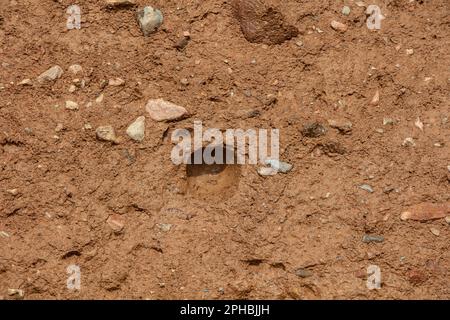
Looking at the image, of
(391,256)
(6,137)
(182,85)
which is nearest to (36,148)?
(6,137)

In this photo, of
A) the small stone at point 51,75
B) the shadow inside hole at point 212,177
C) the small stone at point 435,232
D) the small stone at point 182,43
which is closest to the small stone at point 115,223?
the shadow inside hole at point 212,177

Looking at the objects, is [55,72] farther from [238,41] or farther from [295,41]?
[295,41]

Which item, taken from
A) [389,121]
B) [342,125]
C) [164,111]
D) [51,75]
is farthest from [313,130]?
Answer: [51,75]

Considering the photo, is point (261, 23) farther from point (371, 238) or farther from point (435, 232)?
point (435, 232)

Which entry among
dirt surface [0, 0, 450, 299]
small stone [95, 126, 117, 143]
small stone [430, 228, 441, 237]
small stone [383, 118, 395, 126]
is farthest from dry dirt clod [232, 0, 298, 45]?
small stone [430, 228, 441, 237]

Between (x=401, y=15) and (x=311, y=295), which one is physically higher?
(x=401, y=15)

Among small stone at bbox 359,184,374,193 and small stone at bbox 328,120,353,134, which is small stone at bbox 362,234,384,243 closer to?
small stone at bbox 359,184,374,193
